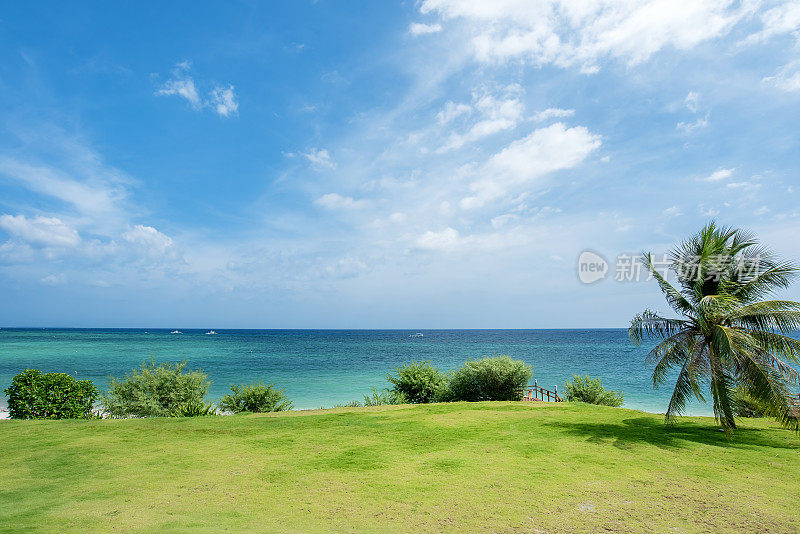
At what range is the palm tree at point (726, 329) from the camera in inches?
394

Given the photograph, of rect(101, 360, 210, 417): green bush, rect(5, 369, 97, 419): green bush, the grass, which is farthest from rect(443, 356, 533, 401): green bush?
rect(5, 369, 97, 419): green bush

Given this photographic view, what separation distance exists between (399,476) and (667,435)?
7834 mm

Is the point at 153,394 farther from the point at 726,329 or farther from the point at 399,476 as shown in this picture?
the point at 726,329

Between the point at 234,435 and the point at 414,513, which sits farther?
the point at 234,435

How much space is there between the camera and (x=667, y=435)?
1069cm

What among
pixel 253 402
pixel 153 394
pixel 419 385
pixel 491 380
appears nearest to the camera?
pixel 153 394

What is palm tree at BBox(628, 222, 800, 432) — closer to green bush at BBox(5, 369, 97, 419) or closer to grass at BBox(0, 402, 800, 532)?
grass at BBox(0, 402, 800, 532)

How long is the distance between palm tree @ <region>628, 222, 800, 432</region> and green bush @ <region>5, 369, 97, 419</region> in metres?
18.8

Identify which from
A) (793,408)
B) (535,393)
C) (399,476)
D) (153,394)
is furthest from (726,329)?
(153,394)

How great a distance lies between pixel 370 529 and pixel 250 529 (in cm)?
165

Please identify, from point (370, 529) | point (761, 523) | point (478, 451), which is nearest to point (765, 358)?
point (761, 523)

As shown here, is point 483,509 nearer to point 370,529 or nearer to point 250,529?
point 370,529

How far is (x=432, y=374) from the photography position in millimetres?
21516

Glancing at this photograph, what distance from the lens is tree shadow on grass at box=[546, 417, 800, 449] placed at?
9.86m
